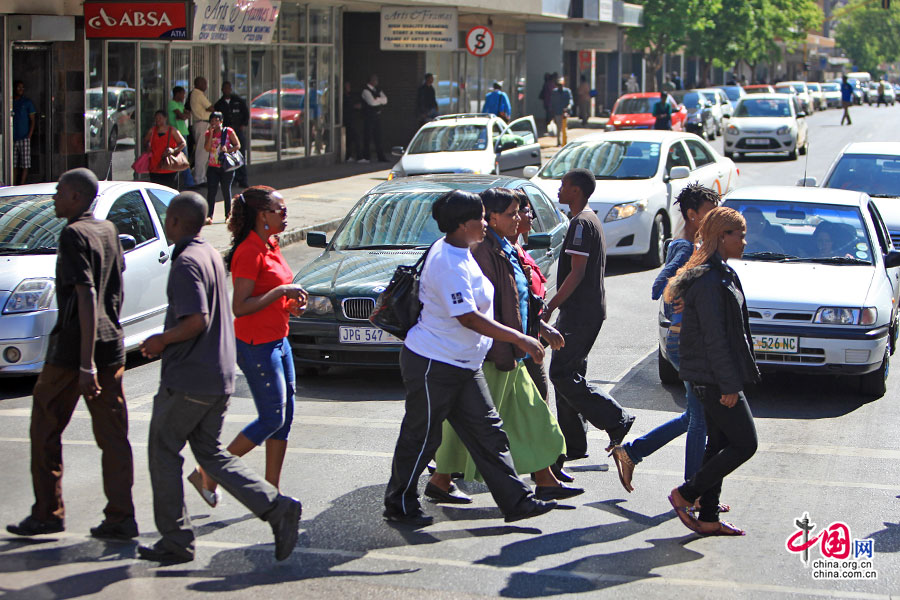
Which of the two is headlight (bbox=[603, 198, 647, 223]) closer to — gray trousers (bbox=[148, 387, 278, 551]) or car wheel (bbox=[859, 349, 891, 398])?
car wheel (bbox=[859, 349, 891, 398])

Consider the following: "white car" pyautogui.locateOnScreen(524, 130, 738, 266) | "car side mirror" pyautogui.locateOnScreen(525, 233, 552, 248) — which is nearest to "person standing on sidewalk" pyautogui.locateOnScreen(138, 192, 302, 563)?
"car side mirror" pyautogui.locateOnScreen(525, 233, 552, 248)

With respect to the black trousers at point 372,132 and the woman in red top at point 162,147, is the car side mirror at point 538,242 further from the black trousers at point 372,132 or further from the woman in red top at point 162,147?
the black trousers at point 372,132

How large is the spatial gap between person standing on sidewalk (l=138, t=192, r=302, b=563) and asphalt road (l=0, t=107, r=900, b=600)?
0.23m

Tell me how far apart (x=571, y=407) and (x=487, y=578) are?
205 centimetres

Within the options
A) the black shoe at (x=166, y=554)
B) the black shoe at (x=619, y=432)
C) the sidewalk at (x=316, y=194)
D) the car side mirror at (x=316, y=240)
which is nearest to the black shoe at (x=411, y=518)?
the black shoe at (x=166, y=554)

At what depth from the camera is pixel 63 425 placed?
231 inches

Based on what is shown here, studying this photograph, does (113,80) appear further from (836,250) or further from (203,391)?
(203,391)

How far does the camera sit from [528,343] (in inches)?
227

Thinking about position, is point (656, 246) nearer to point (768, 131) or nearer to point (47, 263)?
point (47, 263)

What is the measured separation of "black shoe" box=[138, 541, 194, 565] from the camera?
18.0 ft

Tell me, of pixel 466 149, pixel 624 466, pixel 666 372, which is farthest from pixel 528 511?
pixel 466 149

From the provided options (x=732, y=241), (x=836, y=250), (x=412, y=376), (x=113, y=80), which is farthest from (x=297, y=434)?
(x=113, y=80)

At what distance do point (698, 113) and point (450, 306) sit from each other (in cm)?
3493

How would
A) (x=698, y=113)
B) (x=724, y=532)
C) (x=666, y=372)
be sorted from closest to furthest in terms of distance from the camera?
(x=724, y=532) → (x=666, y=372) → (x=698, y=113)
